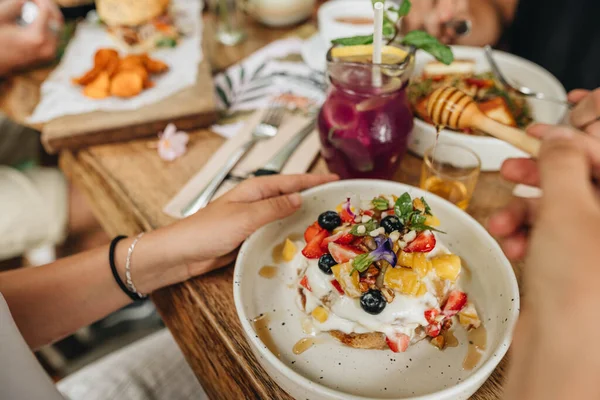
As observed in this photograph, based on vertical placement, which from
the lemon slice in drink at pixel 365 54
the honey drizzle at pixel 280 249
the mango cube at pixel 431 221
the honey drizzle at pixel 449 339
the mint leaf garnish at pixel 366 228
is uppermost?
the lemon slice in drink at pixel 365 54

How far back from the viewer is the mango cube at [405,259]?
0.80m

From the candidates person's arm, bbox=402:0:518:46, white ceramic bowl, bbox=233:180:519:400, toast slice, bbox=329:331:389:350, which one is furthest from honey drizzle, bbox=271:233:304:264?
person's arm, bbox=402:0:518:46

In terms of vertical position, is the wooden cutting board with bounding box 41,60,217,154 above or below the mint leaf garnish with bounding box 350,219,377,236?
below

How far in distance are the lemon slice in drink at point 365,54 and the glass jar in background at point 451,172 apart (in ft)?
0.75

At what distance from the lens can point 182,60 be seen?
1705 mm

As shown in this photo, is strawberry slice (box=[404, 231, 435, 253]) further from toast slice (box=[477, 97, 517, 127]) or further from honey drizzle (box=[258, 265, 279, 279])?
toast slice (box=[477, 97, 517, 127])

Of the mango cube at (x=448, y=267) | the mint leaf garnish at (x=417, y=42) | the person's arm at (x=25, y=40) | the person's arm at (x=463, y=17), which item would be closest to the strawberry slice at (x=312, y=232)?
the mango cube at (x=448, y=267)

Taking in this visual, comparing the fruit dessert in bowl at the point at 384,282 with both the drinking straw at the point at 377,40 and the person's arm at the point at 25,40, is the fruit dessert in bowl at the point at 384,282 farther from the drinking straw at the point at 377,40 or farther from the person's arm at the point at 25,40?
the person's arm at the point at 25,40

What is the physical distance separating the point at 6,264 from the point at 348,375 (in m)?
1.67

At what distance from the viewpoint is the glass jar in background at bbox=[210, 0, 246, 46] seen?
183cm

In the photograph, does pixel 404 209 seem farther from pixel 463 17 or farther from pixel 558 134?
pixel 463 17

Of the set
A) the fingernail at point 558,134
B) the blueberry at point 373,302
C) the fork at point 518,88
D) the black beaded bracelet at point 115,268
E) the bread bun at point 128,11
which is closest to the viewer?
the fingernail at point 558,134

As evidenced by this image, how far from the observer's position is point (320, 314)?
2.74 feet

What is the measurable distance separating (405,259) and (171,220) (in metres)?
0.58
